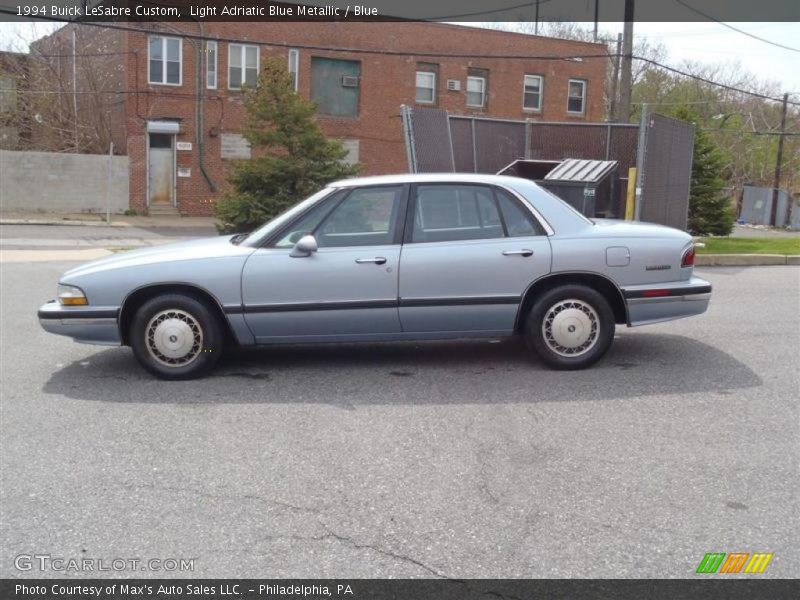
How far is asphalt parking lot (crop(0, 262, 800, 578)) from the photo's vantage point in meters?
3.69

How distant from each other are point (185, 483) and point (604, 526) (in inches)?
85.8

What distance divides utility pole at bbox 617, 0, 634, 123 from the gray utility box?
15.9 feet

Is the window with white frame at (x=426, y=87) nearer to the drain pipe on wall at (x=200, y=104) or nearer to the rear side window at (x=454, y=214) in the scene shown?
the drain pipe on wall at (x=200, y=104)

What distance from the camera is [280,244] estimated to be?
21.0 ft

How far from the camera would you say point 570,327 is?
6383 mm

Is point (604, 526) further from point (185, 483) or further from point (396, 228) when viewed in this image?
point (396, 228)

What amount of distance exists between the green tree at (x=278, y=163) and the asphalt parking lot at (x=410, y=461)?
10060mm

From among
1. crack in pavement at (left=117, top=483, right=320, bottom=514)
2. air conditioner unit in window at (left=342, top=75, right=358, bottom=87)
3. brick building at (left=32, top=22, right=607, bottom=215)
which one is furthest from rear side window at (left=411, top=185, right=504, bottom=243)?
air conditioner unit in window at (left=342, top=75, right=358, bottom=87)

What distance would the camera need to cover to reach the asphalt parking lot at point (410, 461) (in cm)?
369

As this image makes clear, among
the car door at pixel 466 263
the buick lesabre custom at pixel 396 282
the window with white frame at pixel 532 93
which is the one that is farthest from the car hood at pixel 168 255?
the window with white frame at pixel 532 93

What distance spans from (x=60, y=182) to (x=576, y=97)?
21.1 m
